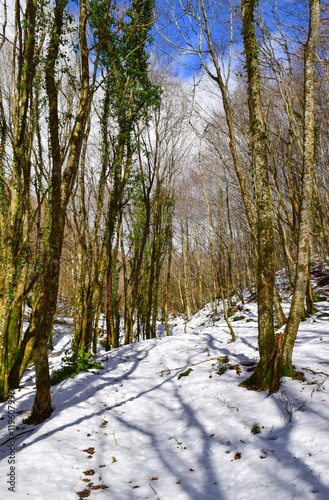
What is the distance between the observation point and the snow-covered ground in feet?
7.79

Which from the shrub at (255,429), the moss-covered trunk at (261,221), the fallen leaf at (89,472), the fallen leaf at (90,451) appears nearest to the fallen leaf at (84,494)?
the fallen leaf at (89,472)

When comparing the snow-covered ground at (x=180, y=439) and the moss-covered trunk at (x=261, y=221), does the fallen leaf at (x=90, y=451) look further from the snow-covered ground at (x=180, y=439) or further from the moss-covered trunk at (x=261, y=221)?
the moss-covered trunk at (x=261, y=221)

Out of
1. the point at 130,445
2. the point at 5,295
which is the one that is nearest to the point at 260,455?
the point at 130,445

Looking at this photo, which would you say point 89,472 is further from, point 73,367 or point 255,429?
point 73,367

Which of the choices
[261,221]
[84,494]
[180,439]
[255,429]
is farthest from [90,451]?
[261,221]

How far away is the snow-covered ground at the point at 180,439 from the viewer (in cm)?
238

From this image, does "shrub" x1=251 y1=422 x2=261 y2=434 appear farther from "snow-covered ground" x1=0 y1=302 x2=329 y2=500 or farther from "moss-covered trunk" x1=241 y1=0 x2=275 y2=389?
"moss-covered trunk" x1=241 y1=0 x2=275 y2=389

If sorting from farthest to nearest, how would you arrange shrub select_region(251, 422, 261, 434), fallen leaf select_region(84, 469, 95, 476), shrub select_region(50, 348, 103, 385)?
1. shrub select_region(50, 348, 103, 385)
2. shrub select_region(251, 422, 261, 434)
3. fallen leaf select_region(84, 469, 95, 476)

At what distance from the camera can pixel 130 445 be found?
3377mm

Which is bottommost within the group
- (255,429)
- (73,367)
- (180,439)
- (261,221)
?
(180,439)

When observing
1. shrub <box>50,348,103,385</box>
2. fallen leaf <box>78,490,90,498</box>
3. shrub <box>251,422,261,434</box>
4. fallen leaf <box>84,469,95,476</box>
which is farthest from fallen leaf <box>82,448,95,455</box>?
shrub <box>50,348,103,385</box>

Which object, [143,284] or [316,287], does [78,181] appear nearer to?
[143,284]

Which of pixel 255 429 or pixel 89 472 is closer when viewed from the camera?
pixel 89 472

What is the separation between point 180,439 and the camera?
341cm
